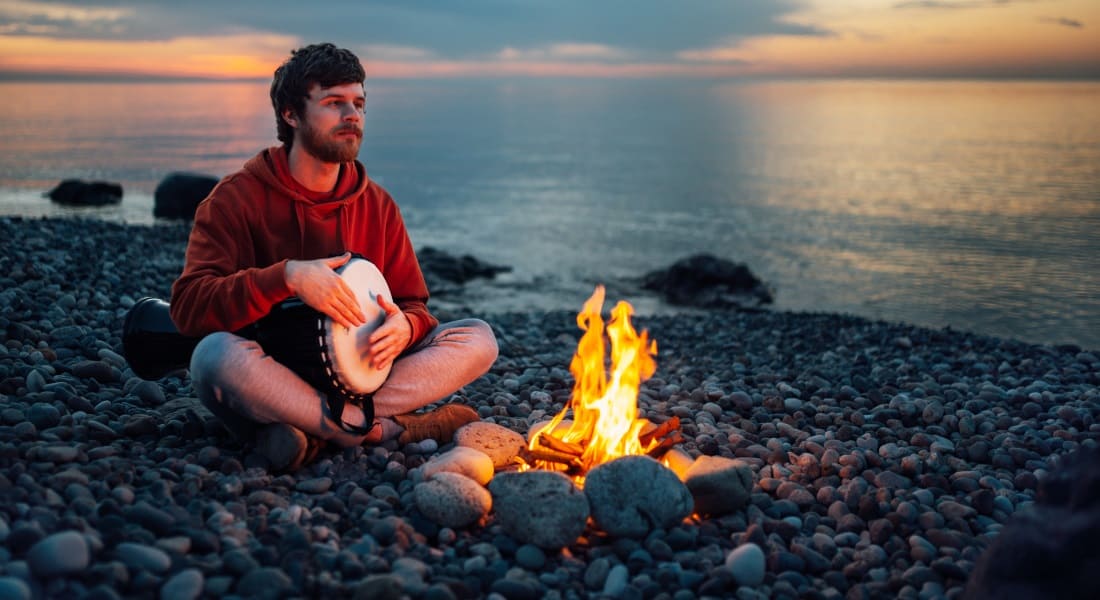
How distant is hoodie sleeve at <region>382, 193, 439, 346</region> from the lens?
17.5ft

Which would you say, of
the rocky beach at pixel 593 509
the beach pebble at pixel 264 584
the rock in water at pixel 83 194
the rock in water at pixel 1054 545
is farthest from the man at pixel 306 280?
the rock in water at pixel 83 194

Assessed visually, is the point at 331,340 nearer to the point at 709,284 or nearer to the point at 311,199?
the point at 311,199

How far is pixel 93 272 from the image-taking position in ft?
32.3

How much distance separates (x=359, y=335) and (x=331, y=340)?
22cm

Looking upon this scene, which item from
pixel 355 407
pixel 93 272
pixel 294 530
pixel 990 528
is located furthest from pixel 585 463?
pixel 93 272

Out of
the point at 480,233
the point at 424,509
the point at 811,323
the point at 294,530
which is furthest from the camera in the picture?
the point at 480,233

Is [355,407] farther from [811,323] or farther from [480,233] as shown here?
[480,233]

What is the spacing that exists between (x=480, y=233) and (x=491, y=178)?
14.9 metres

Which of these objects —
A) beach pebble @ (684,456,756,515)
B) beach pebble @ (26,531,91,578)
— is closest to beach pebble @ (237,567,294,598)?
beach pebble @ (26,531,91,578)

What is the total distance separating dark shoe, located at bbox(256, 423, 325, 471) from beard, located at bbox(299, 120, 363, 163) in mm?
1539

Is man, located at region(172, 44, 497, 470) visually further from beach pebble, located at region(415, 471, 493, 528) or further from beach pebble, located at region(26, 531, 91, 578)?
beach pebble, located at region(26, 531, 91, 578)

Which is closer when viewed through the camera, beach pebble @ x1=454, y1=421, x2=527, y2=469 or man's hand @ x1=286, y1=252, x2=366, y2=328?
man's hand @ x1=286, y1=252, x2=366, y2=328

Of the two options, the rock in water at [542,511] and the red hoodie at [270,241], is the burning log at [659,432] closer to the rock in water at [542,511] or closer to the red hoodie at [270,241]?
the rock in water at [542,511]

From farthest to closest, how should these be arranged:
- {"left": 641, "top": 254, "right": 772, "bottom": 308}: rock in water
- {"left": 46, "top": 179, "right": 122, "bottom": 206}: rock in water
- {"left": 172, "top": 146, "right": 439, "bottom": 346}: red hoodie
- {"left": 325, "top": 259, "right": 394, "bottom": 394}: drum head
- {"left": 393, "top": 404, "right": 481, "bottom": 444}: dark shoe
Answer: {"left": 46, "top": 179, "right": 122, "bottom": 206}: rock in water
{"left": 641, "top": 254, "right": 772, "bottom": 308}: rock in water
{"left": 393, "top": 404, "right": 481, "bottom": 444}: dark shoe
{"left": 325, "top": 259, "right": 394, "bottom": 394}: drum head
{"left": 172, "top": 146, "right": 439, "bottom": 346}: red hoodie
